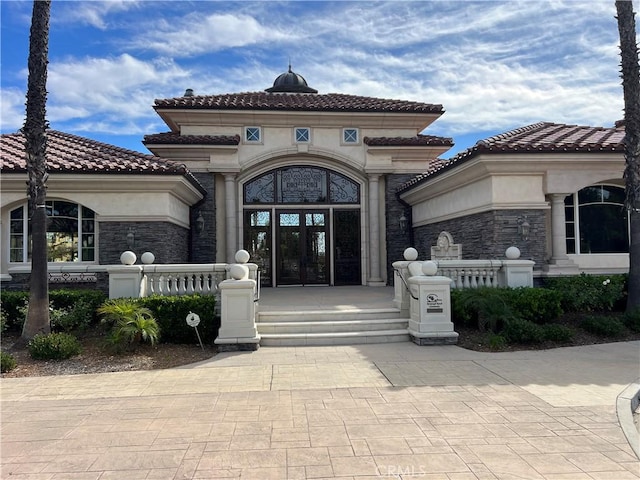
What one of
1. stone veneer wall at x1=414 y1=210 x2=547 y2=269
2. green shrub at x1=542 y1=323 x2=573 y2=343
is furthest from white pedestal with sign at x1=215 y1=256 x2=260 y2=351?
stone veneer wall at x1=414 y1=210 x2=547 y2=269

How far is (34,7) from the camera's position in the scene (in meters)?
8.44

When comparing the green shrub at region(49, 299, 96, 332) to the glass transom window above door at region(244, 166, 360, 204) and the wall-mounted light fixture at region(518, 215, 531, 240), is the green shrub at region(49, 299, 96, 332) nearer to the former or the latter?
the glass transom window above door at region(244, 166, 360, 204)

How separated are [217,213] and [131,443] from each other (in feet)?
39.2

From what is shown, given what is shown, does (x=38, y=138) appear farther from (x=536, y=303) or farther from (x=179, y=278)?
(x=536, y=303)

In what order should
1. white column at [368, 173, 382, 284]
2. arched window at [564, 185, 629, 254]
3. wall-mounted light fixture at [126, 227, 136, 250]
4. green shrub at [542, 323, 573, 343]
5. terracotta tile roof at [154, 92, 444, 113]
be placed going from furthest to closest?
white column at [368, 173, 382, 284]
terracotta tile roof at [154, 92, 444, 113]
arched window at [564, 185, 629, 254]
wall-mounted light fixture at [126, 227, 136, 250]
green shrub at [542, 323, 573, 343]

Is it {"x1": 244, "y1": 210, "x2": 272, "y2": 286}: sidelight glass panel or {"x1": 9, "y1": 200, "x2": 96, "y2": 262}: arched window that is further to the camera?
{"x1": 244, "y1": 210, "x2": 272, "y2": 286}: sidelight glass panel

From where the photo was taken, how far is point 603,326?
8961 mm

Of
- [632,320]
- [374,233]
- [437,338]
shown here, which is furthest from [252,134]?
[632,320]

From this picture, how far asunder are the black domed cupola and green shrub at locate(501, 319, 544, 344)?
16.3 meters

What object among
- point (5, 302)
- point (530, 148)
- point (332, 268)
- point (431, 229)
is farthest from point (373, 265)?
point (5, 302)

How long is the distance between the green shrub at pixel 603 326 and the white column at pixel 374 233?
784 centimetres

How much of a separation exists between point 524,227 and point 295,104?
9.53 meters

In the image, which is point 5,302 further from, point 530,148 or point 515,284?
point 530,148

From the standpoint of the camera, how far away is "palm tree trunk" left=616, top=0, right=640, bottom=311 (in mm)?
9766
